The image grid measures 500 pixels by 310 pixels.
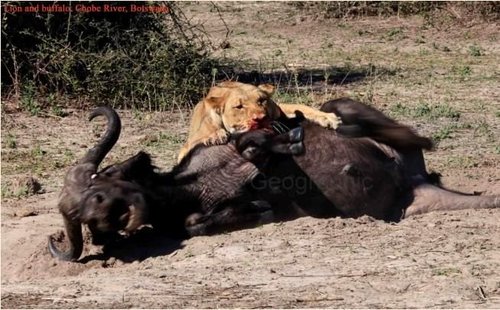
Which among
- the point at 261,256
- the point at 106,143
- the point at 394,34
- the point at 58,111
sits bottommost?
the point at 394,34

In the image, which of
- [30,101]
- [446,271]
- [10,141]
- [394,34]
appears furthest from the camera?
[394,34]

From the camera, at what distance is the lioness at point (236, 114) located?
23.4ft

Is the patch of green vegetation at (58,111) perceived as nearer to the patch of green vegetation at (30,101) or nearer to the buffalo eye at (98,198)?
the patch of green vegetation at (30,101)

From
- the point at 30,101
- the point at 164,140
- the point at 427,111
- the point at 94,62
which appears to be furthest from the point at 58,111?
the point at 427,111

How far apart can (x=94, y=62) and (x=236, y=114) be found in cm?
428

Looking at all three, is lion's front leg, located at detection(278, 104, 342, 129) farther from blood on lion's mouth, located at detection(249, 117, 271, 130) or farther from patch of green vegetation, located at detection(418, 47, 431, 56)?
patch of green vegetation, located at detection(418, 47, 431, 56)

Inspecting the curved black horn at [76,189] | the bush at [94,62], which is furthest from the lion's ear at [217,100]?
the bush at [94,62]

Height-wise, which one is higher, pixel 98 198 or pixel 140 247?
pixel 98 198

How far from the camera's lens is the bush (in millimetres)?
11055

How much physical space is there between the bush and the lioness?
11.1 feet

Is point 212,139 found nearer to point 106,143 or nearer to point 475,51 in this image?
point 106,143

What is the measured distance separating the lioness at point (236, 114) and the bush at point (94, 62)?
11.1 ft

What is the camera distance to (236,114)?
23.7 ft

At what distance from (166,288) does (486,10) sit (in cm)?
1194
